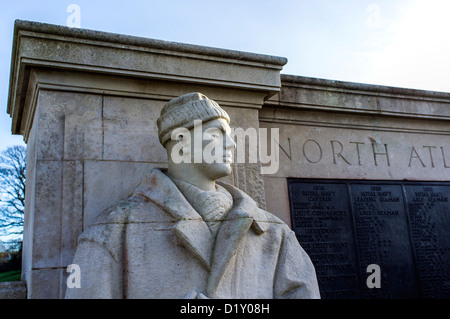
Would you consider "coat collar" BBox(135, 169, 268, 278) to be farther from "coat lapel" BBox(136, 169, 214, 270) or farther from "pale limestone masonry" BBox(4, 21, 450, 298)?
"pale limestone masonry" BBox(4, 21, 450, 298)

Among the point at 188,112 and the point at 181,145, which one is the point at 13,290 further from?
the point at 188,112

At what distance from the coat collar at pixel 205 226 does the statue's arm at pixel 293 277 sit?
298 millimetres

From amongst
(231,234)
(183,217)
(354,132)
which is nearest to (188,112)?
(183,217)

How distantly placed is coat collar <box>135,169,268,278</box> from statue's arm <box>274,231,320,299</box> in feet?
0.98

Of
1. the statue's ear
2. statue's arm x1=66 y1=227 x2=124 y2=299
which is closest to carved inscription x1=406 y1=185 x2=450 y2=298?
the statue's ear

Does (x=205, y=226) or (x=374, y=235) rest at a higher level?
(x=374, y=235)

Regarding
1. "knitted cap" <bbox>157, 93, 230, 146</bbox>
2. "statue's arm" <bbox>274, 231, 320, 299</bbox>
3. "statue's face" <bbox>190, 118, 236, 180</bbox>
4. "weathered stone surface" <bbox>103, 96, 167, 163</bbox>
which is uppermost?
"weathered stone surface" <bbox>103, 96, 167, 163</bbox>

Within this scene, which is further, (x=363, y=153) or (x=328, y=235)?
(x=363, y=153)

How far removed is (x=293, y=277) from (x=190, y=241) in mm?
904

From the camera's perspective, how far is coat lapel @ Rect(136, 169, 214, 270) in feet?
10.4

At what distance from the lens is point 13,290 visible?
4191 millimetres

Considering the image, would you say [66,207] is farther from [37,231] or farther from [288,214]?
[288,214]

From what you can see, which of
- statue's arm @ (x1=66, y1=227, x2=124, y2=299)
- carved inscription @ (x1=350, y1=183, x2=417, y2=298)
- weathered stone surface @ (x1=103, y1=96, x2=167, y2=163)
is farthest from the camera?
carved inscription @ (x1=350, y1=183, x2=417, y2=298)

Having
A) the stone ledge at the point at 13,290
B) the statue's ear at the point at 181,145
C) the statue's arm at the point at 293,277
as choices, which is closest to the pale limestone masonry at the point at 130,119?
the stone ledge at the point at 13,290
